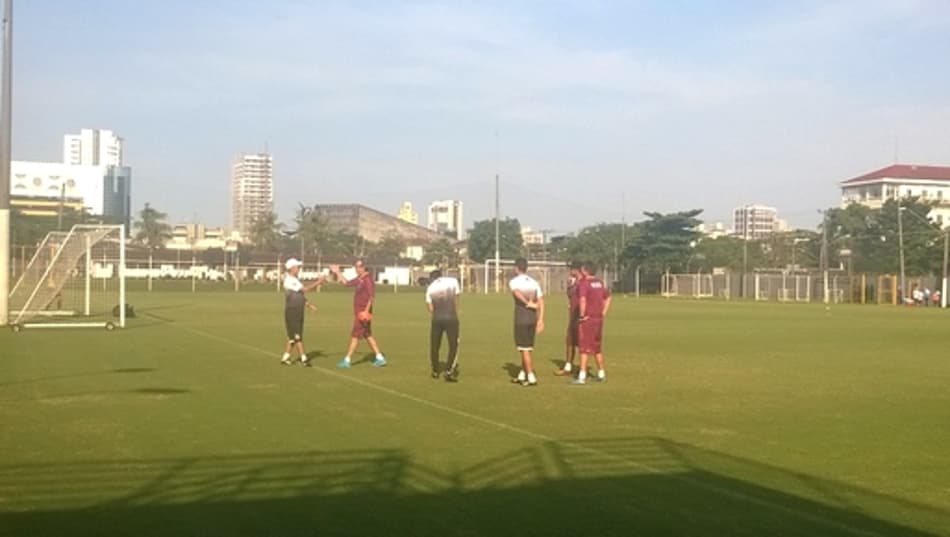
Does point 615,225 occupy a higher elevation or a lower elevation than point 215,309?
higher

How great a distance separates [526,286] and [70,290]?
94.3ft

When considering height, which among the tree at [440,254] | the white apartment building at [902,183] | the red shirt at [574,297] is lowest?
the red shirt at [574,297]

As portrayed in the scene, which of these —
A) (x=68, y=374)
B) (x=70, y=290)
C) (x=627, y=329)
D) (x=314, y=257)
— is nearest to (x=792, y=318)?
(x=627, y=329)

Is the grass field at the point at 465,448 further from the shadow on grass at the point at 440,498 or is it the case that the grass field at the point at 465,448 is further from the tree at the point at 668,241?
the tree at the point at 668,241

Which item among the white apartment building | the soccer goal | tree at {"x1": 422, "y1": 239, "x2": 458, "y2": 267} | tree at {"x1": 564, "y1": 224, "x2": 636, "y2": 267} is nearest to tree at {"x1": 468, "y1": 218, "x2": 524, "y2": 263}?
tree at {"x1": 422, "y1": 239, "x2": 458, "y2": 267}

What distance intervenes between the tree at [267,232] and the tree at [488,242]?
24.0 metres

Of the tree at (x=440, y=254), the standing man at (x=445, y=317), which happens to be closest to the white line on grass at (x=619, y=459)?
the standing man at (x=445, y=317)

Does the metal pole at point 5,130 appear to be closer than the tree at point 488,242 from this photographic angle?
Yes

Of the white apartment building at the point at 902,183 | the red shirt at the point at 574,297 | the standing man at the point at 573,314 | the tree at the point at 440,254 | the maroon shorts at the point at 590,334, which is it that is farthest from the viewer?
the white apartment building at the point at 902,183

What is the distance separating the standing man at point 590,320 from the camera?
17016 mm

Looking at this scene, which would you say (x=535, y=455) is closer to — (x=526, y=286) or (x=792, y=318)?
(x=526, y=286)

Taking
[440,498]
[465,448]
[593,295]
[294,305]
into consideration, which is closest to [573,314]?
[593,295]

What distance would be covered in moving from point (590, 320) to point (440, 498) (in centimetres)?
895

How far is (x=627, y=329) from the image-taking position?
34.1 metres
